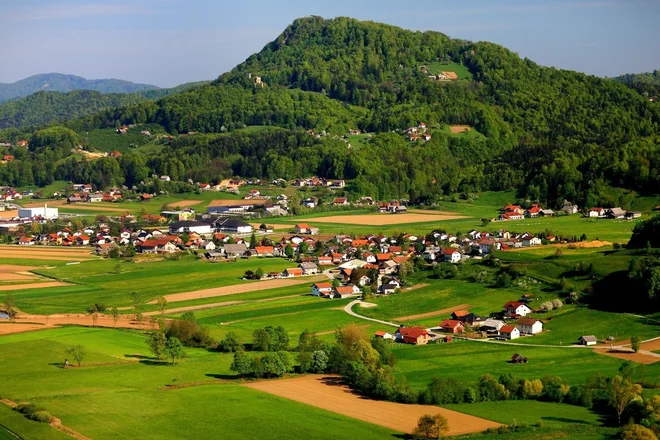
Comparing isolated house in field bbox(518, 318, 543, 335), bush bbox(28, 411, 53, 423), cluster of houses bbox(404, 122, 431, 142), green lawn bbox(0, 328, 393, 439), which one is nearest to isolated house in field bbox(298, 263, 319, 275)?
isolated house in field bbox(518, 318, 543, 335)

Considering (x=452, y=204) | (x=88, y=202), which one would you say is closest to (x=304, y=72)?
(x=88, y=202)

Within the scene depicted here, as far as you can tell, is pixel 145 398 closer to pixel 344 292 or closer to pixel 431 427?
pixel 431 427

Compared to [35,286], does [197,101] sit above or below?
above

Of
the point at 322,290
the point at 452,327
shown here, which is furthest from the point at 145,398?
the point at 322,290

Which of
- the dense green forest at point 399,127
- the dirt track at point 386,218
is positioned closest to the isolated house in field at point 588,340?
the dirt track at point 386,218

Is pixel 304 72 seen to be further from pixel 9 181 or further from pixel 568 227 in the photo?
pixel 568 227
